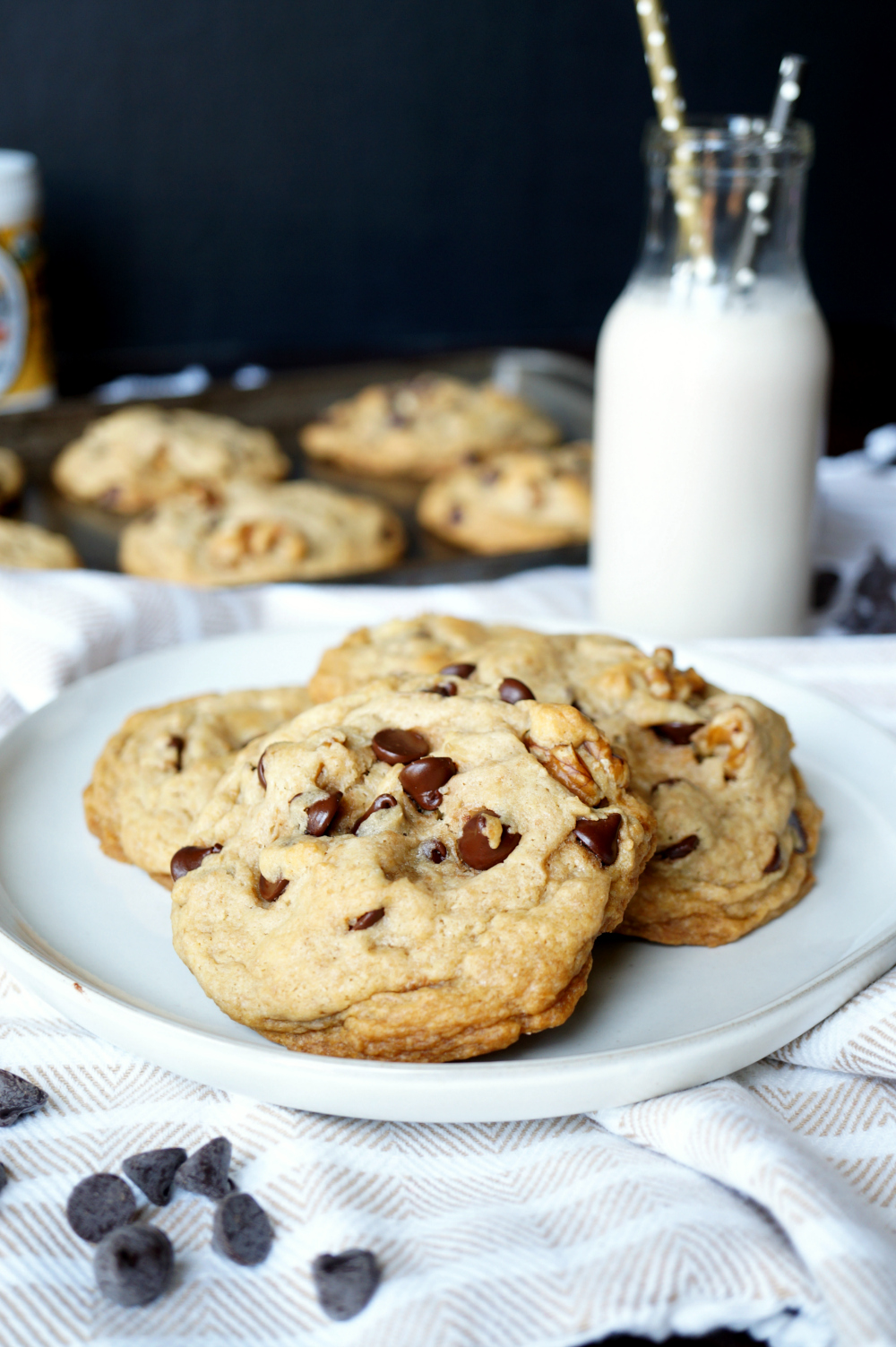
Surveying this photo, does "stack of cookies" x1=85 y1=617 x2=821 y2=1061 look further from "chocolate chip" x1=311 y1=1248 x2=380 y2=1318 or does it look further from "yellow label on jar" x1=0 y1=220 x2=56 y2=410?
"yellow label on jar" x1=0 y1=220 x2=56 y2=410

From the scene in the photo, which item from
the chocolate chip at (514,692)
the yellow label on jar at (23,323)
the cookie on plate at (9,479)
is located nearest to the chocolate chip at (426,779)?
the chocolate chip at (514,692)

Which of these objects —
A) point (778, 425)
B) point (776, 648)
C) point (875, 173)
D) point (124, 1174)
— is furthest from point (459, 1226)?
point (875, 173)

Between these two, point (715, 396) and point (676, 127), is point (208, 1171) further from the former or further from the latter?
point (676, 127)

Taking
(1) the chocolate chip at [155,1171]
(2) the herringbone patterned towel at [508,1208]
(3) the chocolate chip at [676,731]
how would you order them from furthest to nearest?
(3) the chocolate chip at [676,731] < (1) the chocolate chip at [155,1171] < (2) the herringbone patterned towel at [508,1208]

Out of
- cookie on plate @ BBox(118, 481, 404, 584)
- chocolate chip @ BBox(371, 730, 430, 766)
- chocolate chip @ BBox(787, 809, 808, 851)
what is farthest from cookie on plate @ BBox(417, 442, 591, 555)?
chocolate chip @ BBox(371, 730, 430, 766)

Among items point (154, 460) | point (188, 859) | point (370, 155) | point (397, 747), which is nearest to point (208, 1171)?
point (188, 859)

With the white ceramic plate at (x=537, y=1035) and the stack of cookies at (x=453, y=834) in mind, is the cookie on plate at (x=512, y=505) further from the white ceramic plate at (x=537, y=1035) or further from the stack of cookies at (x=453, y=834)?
the stack of cookies at (x=453, y=834)

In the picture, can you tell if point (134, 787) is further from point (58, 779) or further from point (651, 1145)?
point (651, 1145)
